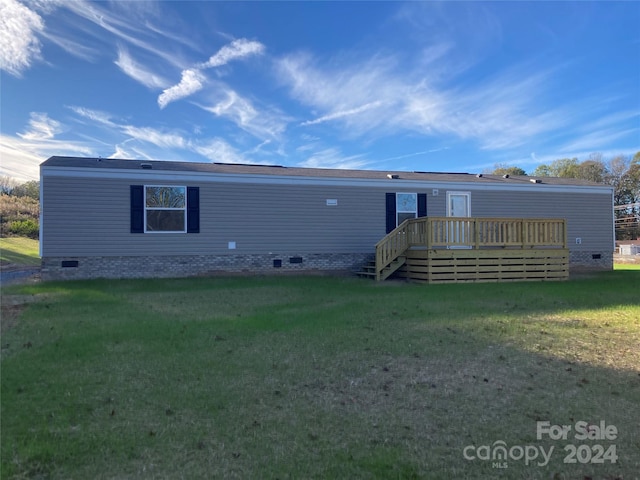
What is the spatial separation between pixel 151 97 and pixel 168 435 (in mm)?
14514

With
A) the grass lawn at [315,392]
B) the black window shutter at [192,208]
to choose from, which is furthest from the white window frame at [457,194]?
the black window shutter at [192,208]

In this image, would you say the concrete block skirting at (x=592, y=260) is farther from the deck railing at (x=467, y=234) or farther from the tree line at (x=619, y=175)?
the tree line at (x=619, y=175)

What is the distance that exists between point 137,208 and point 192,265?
2.22 metres

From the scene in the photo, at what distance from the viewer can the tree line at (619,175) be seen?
139 ft

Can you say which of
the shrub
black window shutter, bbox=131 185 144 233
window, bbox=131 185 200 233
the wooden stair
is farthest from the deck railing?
the shrub

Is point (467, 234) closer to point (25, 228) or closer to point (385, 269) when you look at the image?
point (385, 269)

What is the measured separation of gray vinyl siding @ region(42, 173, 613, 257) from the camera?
12.0 m

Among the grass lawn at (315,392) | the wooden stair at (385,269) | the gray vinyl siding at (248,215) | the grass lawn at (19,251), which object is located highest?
the gray vinyl siding at (248,215)

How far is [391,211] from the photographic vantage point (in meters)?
14.7

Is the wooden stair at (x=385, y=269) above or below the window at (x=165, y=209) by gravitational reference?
below

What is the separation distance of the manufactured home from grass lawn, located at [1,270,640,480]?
486 centimetres

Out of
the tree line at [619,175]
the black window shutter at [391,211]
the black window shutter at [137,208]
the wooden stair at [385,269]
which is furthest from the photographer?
the tree line at [619,175]

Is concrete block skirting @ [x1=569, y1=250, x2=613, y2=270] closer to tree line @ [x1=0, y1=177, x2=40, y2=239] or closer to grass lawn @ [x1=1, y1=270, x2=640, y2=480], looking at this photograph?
grass lawn @ [x1=1, y1=270, x2=640, y2=480]

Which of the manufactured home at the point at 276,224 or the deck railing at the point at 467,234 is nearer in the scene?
the manufactured home at the point at 276,224
